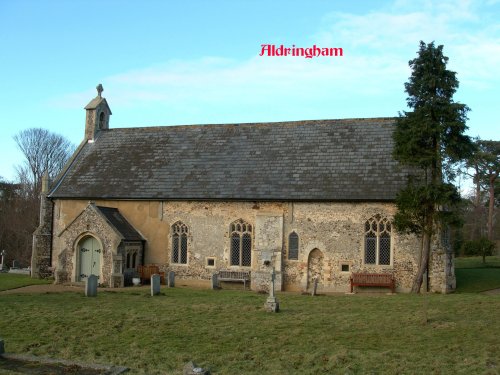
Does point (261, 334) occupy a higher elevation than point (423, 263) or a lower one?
lower

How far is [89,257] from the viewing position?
27297 mm

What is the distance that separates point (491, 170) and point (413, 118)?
101 feet

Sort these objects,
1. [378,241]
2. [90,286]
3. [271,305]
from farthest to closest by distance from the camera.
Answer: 1. [378,241]
2. [90,286]
3. [271,305]

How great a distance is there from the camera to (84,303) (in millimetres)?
18672

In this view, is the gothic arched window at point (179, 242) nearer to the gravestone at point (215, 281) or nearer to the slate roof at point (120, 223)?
the slate roof at point (120, 223)

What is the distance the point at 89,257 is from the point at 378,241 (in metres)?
14.5

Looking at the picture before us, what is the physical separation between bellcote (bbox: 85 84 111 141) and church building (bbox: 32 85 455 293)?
2112 mm


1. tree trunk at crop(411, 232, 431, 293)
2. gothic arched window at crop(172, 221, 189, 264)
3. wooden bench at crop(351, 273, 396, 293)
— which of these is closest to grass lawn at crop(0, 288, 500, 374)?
tree trunk at crop(411, 232, 431, 293)

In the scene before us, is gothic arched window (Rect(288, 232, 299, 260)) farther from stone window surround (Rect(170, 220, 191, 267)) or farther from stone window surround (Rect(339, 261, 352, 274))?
stone window surround (Rect(170, 220, 191, 267))

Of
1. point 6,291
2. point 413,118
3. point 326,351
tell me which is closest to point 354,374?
point 326,351

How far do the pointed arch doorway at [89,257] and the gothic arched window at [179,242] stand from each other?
3.78 meters

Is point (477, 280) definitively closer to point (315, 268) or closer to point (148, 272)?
point (315, 268)

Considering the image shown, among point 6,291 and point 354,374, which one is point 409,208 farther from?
point 6,291

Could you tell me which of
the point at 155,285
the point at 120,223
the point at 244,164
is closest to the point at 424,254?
the point at 244,164
